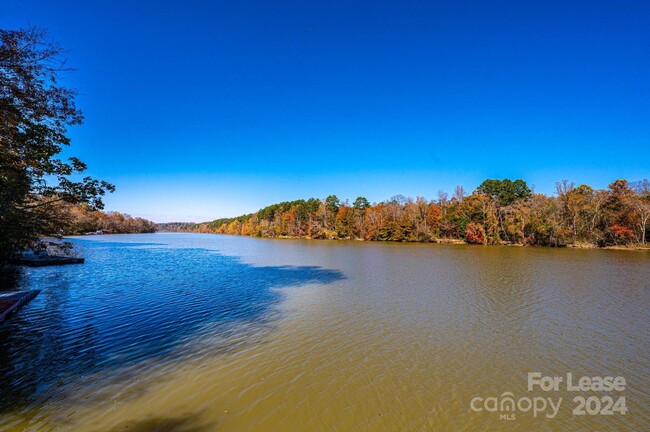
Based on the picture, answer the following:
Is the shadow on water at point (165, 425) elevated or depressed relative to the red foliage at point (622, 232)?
depressed

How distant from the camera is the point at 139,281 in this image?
16.7 m

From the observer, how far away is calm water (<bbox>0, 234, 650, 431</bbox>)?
15.7 ft

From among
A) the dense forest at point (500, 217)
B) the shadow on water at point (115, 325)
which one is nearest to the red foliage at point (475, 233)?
the dense forest at point (500, 217)

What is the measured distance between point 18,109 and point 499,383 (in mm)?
16177

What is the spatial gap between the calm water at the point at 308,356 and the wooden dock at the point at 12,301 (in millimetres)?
404

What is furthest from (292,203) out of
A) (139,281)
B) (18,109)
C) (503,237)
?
A: (18,109)

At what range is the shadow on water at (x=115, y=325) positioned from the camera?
609cm

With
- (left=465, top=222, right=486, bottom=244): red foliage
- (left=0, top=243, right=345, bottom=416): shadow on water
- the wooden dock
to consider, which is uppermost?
(left=465, top=222, right=486, bottom=244): red foliage

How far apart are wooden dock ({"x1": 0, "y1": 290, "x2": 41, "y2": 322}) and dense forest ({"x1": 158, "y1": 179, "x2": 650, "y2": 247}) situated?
6029 centimetres

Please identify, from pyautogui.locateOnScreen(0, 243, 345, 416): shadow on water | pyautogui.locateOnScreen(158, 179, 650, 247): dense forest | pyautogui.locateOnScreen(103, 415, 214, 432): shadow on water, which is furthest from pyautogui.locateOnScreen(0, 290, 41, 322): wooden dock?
pyautogui.locateOnScreen(158, 179, 650, 247): dense forest

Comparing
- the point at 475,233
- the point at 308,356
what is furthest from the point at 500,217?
the point at 308,356

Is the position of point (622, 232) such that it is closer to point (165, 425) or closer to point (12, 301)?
point (165, 425)

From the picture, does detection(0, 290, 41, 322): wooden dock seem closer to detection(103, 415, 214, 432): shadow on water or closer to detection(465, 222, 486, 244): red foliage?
detection(103, 415, 214, 432): shadow on water

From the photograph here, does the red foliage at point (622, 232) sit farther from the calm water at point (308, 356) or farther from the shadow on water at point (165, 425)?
the shadow on water at point (165, 425)
